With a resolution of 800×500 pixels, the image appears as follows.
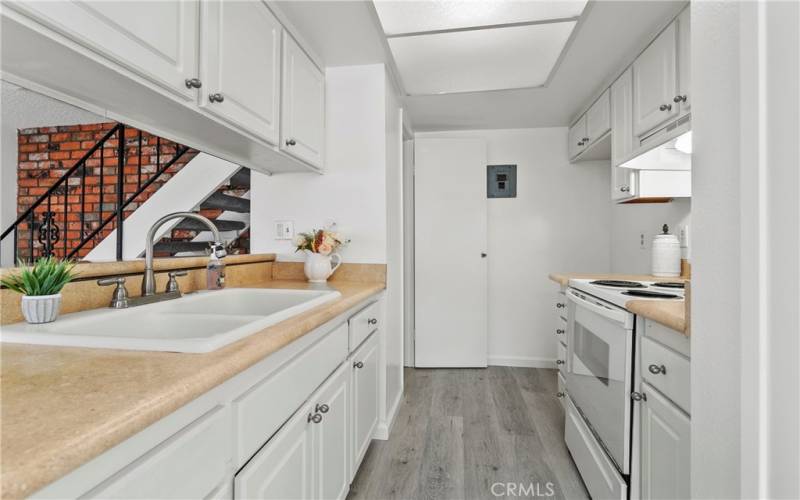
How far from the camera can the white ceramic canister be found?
82.8 inches

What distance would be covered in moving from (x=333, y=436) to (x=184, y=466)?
74 centimetres

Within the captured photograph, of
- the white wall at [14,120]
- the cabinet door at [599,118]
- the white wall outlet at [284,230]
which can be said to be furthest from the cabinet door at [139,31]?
the cabinet door at [599,118]

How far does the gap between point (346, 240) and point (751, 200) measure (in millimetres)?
1822

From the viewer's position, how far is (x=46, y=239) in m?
1.51

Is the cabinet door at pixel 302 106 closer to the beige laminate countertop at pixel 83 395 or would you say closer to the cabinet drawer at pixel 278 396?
the cabinet drawer at pixel 278 396

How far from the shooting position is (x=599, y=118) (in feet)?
8.39

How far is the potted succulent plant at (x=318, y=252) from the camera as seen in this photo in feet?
6.29

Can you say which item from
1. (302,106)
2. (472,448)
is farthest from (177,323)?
(472,448)

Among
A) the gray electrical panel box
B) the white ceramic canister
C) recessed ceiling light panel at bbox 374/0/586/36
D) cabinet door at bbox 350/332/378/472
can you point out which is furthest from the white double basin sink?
the gray electrical panel box

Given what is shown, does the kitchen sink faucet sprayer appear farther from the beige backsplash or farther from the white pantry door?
the white pantry door

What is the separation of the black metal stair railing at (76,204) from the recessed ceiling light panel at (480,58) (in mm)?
1555

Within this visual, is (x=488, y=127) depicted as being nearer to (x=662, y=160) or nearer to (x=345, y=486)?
(x=662, y=160)

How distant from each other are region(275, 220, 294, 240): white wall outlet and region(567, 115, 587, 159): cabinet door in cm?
230

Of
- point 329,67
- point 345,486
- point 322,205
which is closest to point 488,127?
point 329,67
